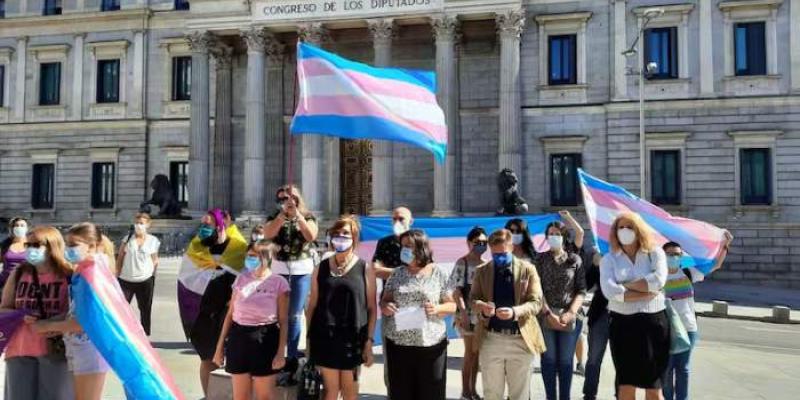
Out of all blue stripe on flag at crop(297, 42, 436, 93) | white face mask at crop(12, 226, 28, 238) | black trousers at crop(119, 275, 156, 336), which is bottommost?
black trousers at crop(119, 275, 156, 336)

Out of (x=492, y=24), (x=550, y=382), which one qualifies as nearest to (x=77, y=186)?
(x=492, y=24)

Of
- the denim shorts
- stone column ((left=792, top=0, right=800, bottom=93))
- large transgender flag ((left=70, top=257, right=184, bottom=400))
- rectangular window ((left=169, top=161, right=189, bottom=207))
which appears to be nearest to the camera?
large transgender flag ((left=70, top=257, right=184, bottom=400))

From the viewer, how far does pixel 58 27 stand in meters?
37.2

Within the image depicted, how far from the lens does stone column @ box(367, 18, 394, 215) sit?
2862cm

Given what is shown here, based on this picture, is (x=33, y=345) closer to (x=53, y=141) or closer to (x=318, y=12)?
(x=318, y=12)

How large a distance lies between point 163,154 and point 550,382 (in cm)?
3171

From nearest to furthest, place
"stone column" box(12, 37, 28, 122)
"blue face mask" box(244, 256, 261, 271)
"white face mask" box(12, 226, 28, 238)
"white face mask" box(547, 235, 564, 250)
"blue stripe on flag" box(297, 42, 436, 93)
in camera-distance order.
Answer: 1. "blue face mask" box(244, 256, 261, 271)
2. "white face mask" box(547, 235, 564, 250)
3. "white face mask" box(12, 226, 28, 238)
4. "blue stripe on flag" box(297, 42, 436, 93)
5. "stone column" box(12, 37, 28, 122)

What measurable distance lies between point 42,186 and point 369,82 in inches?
1349

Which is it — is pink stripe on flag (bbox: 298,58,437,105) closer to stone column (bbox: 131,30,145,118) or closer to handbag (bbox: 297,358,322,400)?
handbag (bbox: 297,358,322,400)

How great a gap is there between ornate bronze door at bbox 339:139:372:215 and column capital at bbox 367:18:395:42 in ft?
18.9

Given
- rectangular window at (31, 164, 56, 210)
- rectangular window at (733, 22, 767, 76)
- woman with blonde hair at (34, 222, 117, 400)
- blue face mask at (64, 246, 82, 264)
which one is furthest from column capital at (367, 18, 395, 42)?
blue face mask at (64, 246, 82, 264)

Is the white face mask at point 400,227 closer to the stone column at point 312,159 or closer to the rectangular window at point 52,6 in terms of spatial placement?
the stone column at point 312,159

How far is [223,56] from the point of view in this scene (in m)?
33.5

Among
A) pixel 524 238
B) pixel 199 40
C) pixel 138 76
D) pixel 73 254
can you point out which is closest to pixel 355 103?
pixel 524 238
